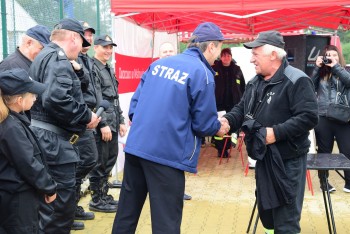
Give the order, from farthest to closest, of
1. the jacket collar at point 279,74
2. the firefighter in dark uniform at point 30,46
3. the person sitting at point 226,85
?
1. the person sitting at point 226,85
2. the firefighter in dark uniform at point 30,46
3. the jacket collar at point 279,74

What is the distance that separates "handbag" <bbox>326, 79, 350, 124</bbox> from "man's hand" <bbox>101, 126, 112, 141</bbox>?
9.30 feet

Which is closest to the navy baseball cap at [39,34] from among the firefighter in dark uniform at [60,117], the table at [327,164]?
the firefighter in dark uniform at [60,117]

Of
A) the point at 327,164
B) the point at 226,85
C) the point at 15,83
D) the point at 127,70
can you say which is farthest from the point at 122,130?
the point at 226,85

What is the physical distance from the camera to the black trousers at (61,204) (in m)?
→ 3.85

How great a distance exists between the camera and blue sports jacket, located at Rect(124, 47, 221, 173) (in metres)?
3.41

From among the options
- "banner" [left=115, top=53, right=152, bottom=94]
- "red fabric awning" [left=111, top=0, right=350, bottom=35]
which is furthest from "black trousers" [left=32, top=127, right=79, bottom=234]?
"red fabric awning" [left=111, top=0, right=350, bottom=35]

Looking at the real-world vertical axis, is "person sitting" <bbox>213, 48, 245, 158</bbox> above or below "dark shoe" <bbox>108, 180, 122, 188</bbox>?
above

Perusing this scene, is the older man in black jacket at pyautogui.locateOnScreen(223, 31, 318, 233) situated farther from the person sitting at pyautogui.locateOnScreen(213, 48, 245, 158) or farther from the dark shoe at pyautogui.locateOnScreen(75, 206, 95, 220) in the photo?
the person sitting at pyautogui.locateOnScreen(213, 48, 245, 158)

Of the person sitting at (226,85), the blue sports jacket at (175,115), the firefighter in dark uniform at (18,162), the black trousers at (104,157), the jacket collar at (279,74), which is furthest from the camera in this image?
the person sitting at (226,85)

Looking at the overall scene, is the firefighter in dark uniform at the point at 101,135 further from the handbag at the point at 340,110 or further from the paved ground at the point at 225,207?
the handbag at the point at 340,110

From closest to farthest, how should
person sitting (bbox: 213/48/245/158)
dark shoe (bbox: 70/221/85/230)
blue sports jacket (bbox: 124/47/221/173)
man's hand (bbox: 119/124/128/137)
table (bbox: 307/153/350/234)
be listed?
blue sports jacket (bbox: 124/47/221/173), table (bbox: 307/153/350/234), dark shoe (bbox: 70/221/85/230), man's hand (bbox: 119/124/128/137), person sitting (bbox: 213/48/245/158)

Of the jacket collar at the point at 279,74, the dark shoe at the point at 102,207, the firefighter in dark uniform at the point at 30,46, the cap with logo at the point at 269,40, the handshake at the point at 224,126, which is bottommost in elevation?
the dark shoe at the point at 102,207

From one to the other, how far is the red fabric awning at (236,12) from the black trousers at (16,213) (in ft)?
14.6

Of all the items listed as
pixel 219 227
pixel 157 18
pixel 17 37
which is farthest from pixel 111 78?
pixel 157 18
